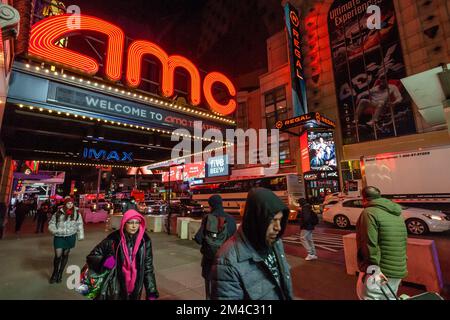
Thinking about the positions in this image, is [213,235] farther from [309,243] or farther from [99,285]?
[309,243]

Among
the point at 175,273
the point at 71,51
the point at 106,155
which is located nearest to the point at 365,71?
the point at 106,155

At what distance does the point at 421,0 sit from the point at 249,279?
1071 inches

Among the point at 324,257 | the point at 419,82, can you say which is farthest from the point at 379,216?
the point at 324,257

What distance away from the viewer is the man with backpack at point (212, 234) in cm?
396

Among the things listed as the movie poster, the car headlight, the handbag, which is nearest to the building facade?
the movie poster

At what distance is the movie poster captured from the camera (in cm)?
1919

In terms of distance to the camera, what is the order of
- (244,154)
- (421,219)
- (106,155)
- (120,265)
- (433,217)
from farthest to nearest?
1. (244,154)
2. (106,155)
3. (421,219)
4. (433,217)
5. (120,265)

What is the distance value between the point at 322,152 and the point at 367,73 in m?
8.48

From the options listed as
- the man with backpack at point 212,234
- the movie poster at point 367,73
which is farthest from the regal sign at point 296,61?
the man with backpack at point 212,234

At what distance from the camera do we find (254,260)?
175cm

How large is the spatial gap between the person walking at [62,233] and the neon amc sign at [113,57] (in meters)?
3.98

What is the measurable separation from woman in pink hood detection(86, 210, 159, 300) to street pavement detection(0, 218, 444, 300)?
1.89 meters

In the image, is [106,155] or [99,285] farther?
[106,155]

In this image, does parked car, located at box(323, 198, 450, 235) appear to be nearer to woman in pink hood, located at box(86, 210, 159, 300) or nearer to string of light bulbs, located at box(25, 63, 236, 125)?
string of light bulbs, located at box(25, 63, 236, 125)
